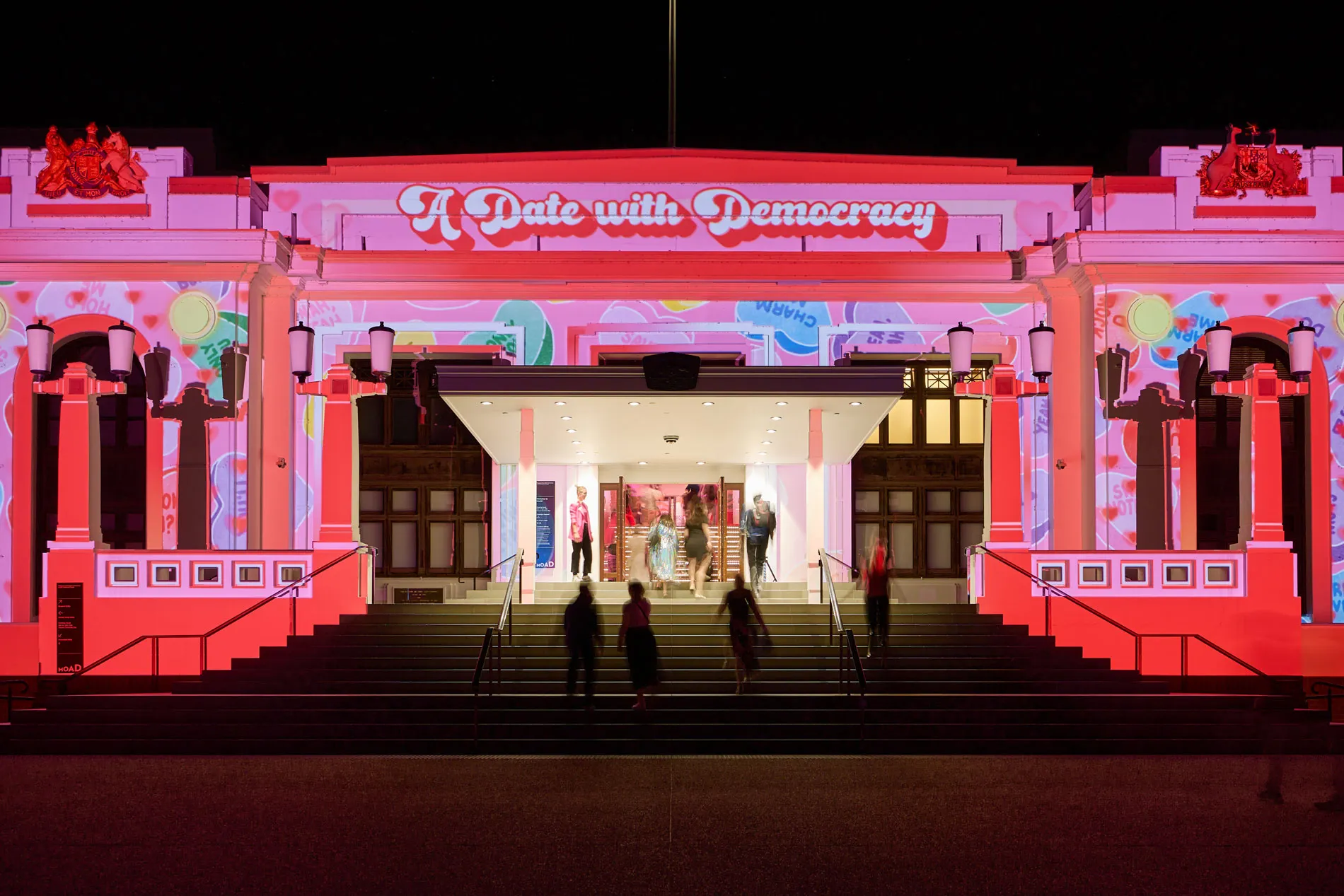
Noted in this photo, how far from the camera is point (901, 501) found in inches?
930

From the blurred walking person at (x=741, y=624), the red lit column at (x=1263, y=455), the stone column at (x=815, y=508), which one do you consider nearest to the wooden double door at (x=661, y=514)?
the stone column at (x=815, y=508)

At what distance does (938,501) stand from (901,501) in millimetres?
720

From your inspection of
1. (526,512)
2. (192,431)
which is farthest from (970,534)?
(192,431)

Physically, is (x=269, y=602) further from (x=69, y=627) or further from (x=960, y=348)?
(x=960, y=348)

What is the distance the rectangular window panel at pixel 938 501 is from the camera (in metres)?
23.5

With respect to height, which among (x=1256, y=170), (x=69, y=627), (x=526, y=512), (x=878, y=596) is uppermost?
(x=1256, y=170)

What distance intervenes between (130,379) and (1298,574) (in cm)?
2171

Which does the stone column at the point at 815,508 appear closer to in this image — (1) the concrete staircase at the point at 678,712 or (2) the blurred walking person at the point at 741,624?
(1) the concrete staircase at the point at 678,712

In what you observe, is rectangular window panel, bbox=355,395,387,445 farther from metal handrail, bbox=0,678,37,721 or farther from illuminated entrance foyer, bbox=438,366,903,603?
metal handrail, bbox=0,678,37,721

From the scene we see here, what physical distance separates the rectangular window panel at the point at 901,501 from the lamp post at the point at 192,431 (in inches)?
489

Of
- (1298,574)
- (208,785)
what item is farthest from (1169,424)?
(208,785)

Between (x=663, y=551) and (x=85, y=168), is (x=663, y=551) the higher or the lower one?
the lower one

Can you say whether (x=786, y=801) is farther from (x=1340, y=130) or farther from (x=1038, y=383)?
(x=1340, y=130)

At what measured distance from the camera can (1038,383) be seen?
682 inches
